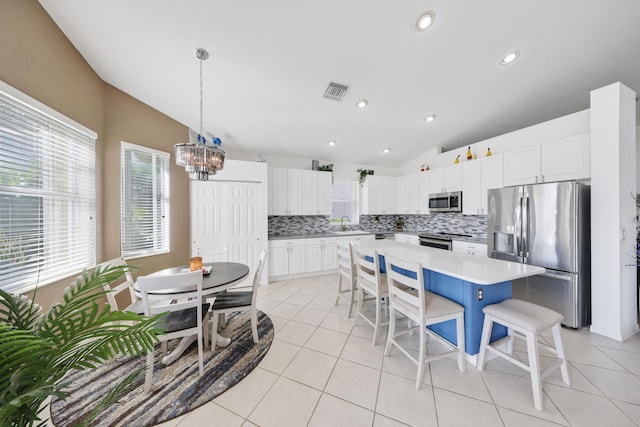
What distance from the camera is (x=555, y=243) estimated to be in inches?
101

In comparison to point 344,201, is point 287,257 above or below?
below

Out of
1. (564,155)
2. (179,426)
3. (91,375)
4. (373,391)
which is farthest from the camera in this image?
(564,155)

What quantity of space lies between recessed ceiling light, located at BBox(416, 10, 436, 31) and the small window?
11.0ft

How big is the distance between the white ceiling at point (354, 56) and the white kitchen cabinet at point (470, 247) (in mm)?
2066

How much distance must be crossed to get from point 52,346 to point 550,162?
4632 mm

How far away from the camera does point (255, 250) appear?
4016 millimetres

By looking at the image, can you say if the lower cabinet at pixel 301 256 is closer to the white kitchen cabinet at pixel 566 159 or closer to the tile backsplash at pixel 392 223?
the tile backsplash at pixel 392 223

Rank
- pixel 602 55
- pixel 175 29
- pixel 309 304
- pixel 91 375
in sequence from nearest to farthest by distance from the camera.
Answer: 1. pixel 91 375
2. pixel 175 29
3. pixel 602 55
4. pixel 309 304

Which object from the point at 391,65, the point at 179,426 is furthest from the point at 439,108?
the point at 179,426

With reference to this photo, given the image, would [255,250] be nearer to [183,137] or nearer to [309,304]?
[309,304]

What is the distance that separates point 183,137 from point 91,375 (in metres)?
3.16

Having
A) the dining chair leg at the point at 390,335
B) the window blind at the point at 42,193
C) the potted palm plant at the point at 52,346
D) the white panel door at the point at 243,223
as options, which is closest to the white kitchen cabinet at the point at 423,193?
the dining chair leg at the point at 390,335

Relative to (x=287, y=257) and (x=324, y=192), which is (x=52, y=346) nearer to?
(x=287, y=257)

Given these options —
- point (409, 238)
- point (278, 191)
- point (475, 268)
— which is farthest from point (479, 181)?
point (278, 191)
